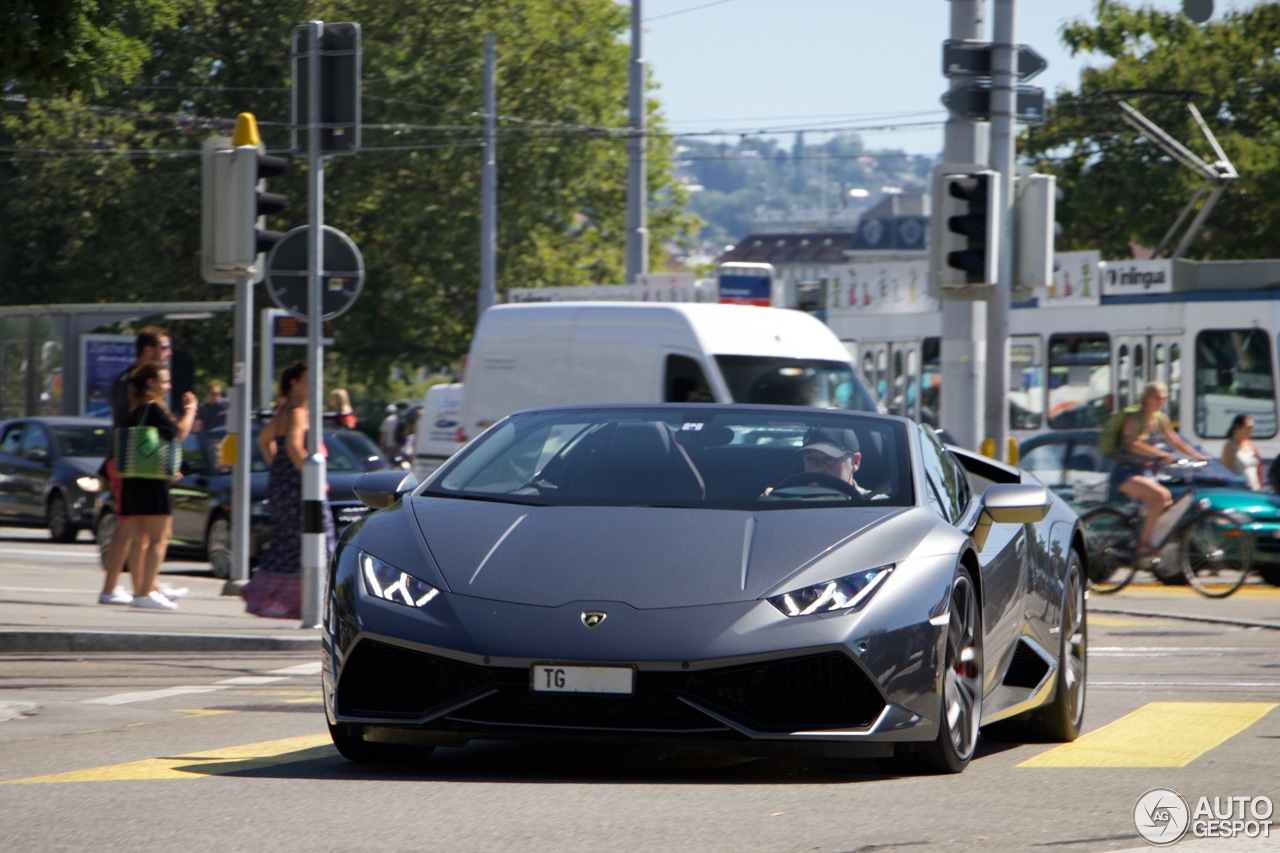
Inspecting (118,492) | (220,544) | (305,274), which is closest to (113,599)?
(118,492)

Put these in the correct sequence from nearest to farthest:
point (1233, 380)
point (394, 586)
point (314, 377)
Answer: point (394, 586) → point (314, 377) → point (1233, 380)

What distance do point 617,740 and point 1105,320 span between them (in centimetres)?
2213

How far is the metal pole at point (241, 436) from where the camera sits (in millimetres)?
15344

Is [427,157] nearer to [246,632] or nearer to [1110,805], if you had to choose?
[246,632]

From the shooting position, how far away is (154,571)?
559 inches

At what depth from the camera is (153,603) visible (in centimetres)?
1404

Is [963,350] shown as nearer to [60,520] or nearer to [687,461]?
[687,461]

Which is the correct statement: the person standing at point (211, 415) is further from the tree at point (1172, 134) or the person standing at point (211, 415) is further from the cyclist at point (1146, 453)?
the tree at point (1172, 134)

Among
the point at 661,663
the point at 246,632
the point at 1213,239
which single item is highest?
the point at 1213,239

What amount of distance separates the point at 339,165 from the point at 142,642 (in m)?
35.3

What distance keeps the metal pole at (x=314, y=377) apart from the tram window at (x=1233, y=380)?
1517cm

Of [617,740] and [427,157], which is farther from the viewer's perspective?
[427,157]

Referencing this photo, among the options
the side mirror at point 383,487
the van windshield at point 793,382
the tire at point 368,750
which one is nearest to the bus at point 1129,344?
the van windshield at point 793,382

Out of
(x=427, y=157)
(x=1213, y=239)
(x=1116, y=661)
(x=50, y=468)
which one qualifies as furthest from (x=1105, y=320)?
(x=427, y=157)
